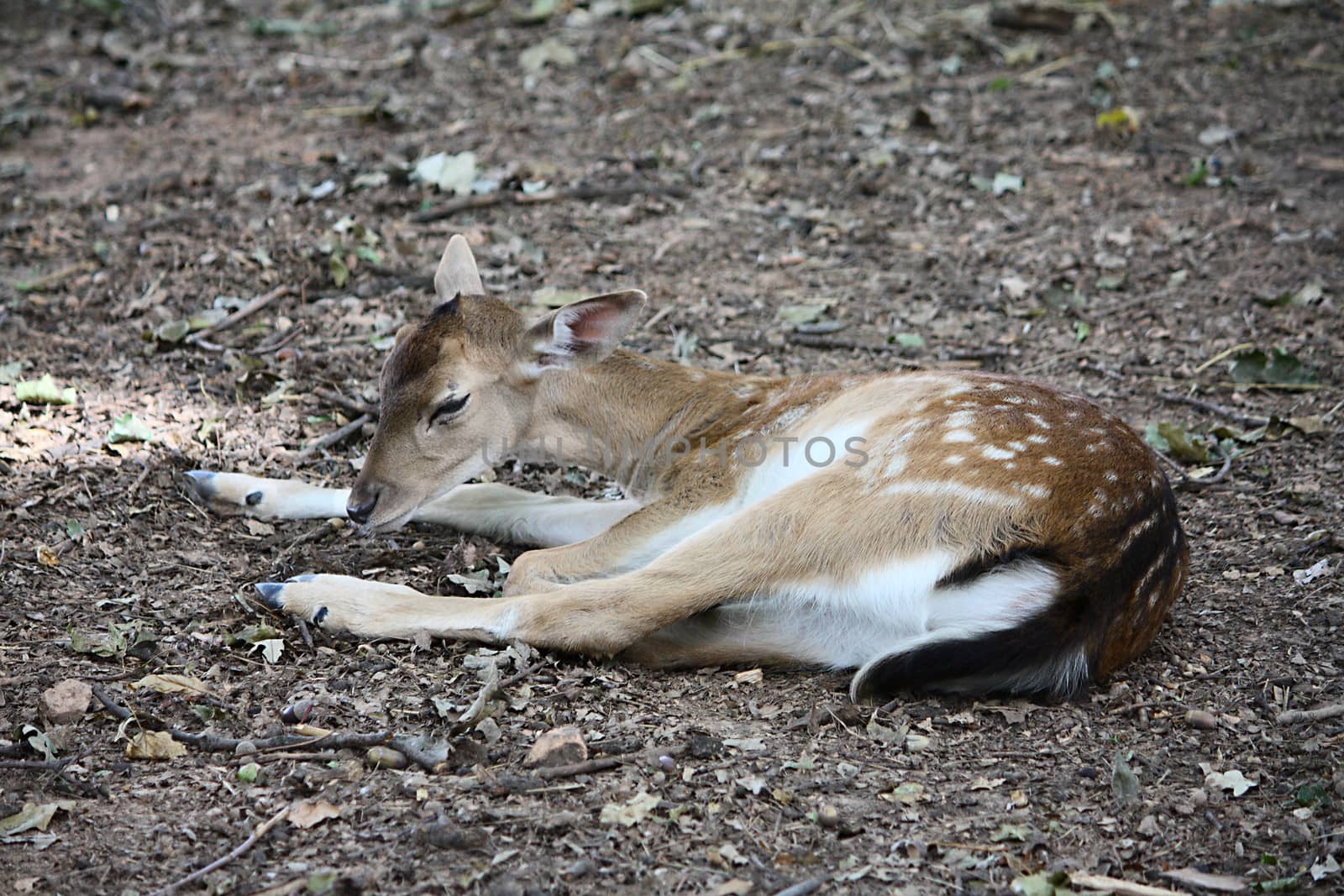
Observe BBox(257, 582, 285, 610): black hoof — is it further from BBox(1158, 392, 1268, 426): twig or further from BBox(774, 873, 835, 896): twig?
BBox(1158, 392, 1268, 426): twig

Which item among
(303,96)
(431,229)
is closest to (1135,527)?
(431,229)

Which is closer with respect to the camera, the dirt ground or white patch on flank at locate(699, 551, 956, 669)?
the dirt ground

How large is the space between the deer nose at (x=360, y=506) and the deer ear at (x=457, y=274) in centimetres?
92

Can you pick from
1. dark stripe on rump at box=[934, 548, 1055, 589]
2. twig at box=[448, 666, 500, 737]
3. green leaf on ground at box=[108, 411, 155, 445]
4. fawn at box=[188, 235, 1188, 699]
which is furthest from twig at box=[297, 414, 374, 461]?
dark stripe on rump at box=[934, 548, 1055, 589]

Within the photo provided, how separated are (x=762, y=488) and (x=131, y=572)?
2030mm

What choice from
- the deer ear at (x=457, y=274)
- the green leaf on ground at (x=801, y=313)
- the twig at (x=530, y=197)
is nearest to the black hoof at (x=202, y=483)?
the deer ear at (x=457, y=274)

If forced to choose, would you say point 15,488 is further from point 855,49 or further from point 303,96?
point 855,49

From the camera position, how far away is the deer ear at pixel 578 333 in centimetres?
421

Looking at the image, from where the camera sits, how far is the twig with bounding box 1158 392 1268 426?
512 cm

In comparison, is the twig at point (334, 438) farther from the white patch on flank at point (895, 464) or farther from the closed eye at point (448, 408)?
the white patch on flank at point (895, 464)

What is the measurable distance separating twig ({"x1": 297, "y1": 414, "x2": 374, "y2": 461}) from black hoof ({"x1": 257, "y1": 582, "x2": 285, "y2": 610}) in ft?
3.61

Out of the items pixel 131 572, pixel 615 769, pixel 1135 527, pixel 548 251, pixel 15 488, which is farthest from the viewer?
pixel 548 251

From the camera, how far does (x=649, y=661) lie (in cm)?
372

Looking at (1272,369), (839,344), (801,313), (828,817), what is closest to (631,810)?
(828,817)
